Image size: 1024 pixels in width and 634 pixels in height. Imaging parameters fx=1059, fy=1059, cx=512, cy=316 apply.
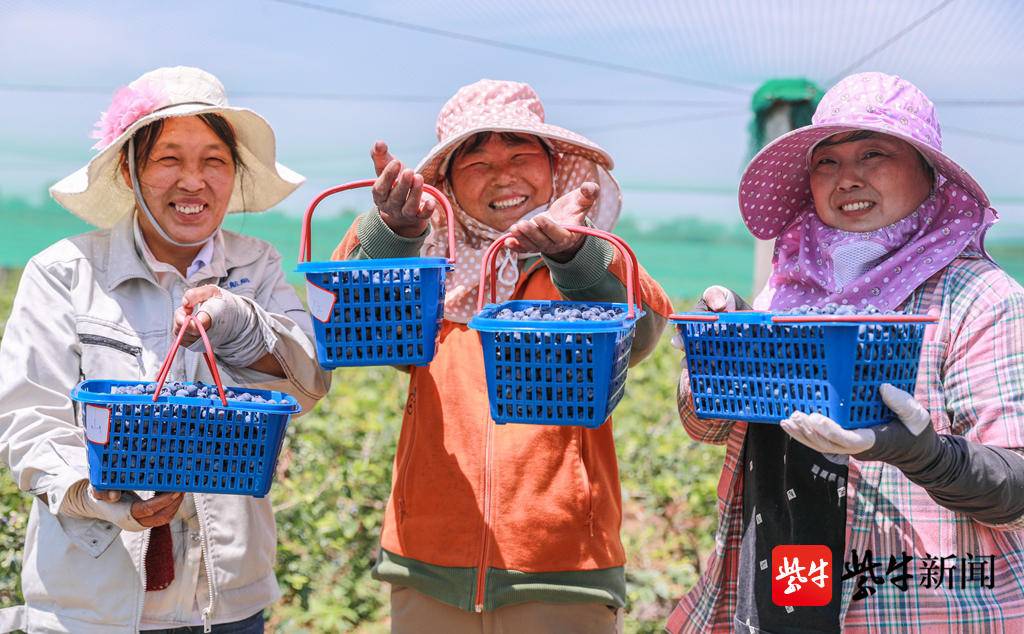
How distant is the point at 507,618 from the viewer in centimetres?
235

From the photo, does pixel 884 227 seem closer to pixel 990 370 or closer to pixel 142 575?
pixel 990 370

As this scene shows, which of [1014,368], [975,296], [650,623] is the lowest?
[650,623]

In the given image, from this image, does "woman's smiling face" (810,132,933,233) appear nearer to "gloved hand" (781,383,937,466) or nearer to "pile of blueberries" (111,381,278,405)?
"gloved hand" (781,383,937,466)

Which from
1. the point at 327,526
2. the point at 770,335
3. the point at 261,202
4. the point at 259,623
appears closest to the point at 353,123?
the point at 327,526

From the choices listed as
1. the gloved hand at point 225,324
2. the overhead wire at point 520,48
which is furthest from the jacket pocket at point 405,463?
the overhead wire at point 520,48

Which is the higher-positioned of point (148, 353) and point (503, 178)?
point (503, 178)

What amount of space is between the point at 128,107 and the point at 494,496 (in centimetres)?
122

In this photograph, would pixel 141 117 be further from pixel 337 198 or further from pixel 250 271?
pixel 337 198

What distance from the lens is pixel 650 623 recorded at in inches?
156

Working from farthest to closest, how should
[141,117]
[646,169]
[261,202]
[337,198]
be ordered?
1. [646,169]
2. [337,198]
3. [261,202]
4. [141,117]

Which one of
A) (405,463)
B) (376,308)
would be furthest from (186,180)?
(405,463)

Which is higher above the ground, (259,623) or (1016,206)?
(1016,206)

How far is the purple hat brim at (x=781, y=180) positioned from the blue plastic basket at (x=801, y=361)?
48cm

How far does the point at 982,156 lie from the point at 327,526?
6.58 metres
